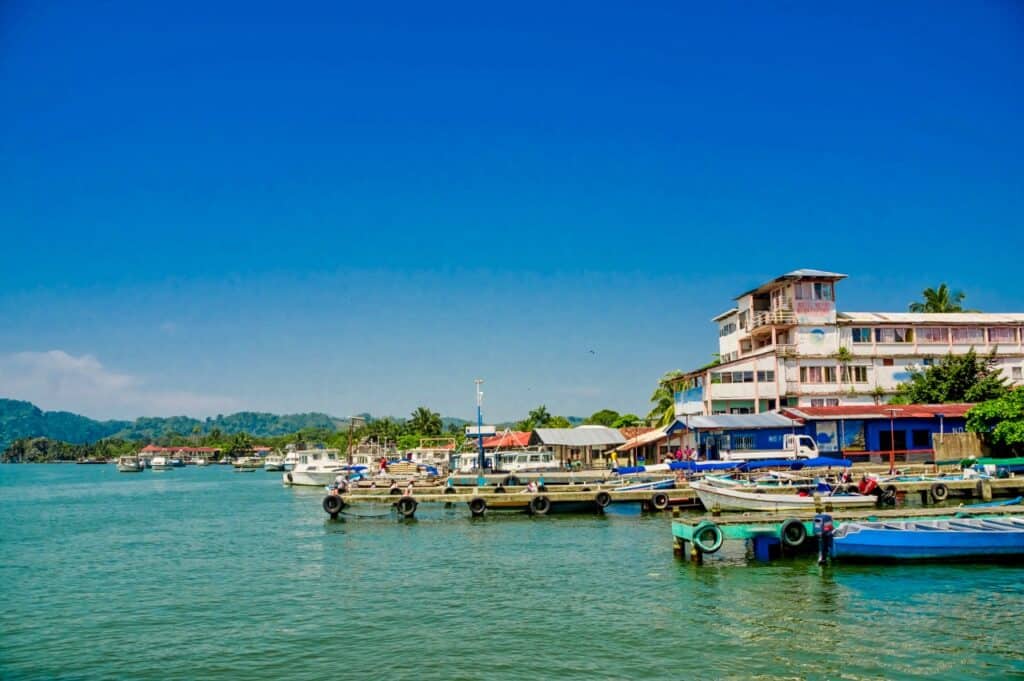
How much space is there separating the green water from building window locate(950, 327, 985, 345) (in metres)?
45.7

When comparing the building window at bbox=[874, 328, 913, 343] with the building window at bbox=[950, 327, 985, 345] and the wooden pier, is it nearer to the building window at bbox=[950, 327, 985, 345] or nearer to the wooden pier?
the building window at bbox=[950, 327, 985, 345]

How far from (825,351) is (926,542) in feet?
139

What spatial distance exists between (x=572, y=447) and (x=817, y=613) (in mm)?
48722

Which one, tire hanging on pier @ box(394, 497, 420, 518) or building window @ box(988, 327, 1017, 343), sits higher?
building window @ box(988, 327, 1017, 343)

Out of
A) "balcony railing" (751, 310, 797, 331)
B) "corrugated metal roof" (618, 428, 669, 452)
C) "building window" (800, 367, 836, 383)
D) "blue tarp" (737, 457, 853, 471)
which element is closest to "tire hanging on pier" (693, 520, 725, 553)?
"blue tarp" (737, 457, 853, 471)

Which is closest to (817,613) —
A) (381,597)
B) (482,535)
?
(381,597)

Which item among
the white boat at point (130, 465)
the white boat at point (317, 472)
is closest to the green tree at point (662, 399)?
the white boat at point (317, 472)

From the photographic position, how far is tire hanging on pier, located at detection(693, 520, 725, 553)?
27.1 m

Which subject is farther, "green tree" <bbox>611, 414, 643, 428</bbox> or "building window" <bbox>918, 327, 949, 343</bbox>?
"green tree" <bbox>611, 414, 643, 428</bbox>

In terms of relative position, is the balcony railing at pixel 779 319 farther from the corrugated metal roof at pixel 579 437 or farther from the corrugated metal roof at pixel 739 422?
the corrugated metal roof at pixel 579 437

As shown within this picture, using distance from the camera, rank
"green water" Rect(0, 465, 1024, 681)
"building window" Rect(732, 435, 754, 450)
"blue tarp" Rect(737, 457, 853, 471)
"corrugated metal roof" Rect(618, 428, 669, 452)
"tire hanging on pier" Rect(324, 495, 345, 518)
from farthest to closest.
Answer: "corrugated metal roof" Rect(618, 428, 669, 452) < "building window" Rect(732, 435, 754, 450) < "blue tarp" Rect(737, 457, 853, 471) < "tire hanging on pier" Rect(324, 495, 345, 518) < "green water" Rect(0, 465, 1024, 681)

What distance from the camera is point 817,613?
20844 millimetres

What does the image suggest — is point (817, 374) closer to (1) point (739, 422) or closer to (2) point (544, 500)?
(1) point (739, 422)

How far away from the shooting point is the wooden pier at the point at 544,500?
43.8 m
